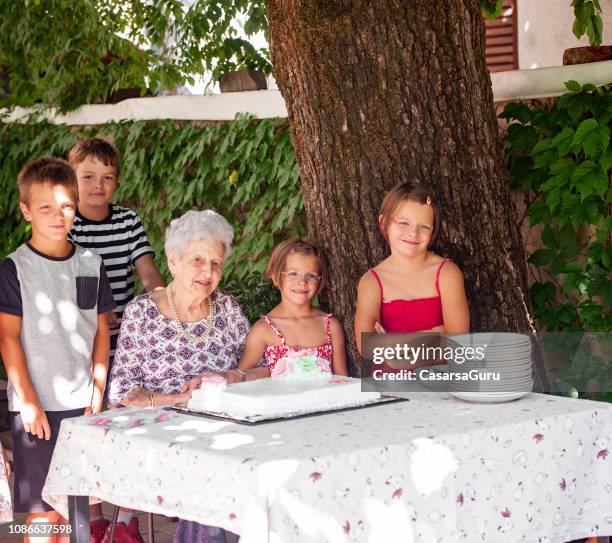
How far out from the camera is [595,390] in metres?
5.18

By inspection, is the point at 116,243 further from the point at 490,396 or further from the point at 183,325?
the point at 490,396

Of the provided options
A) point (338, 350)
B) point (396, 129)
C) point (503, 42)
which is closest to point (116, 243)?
point (338, 350)

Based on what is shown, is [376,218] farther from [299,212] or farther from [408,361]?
[299,212]

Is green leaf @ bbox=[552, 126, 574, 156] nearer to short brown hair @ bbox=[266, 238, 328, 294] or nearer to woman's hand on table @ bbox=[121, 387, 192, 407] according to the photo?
short brown hair @ bbox=[266, 238, 328, 294]

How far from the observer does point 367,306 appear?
13.1 feet

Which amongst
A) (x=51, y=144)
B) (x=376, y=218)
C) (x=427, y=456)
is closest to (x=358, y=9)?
(x=376, y=218)

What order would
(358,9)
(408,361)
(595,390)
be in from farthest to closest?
(595,390) → (358,9) → (408,361)

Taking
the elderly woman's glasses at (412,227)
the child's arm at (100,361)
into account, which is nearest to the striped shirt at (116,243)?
the child's arm at (100,361)

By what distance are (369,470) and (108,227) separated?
2.27 meters

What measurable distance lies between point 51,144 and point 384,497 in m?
6.36

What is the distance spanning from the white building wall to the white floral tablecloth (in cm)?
627

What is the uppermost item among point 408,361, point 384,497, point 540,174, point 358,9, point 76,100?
point 76,100

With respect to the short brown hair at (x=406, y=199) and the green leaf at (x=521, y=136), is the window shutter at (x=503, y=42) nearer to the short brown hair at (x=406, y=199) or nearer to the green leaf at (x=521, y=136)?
the green leaf at (x=521, y=136)

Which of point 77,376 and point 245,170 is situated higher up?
point 245,170
